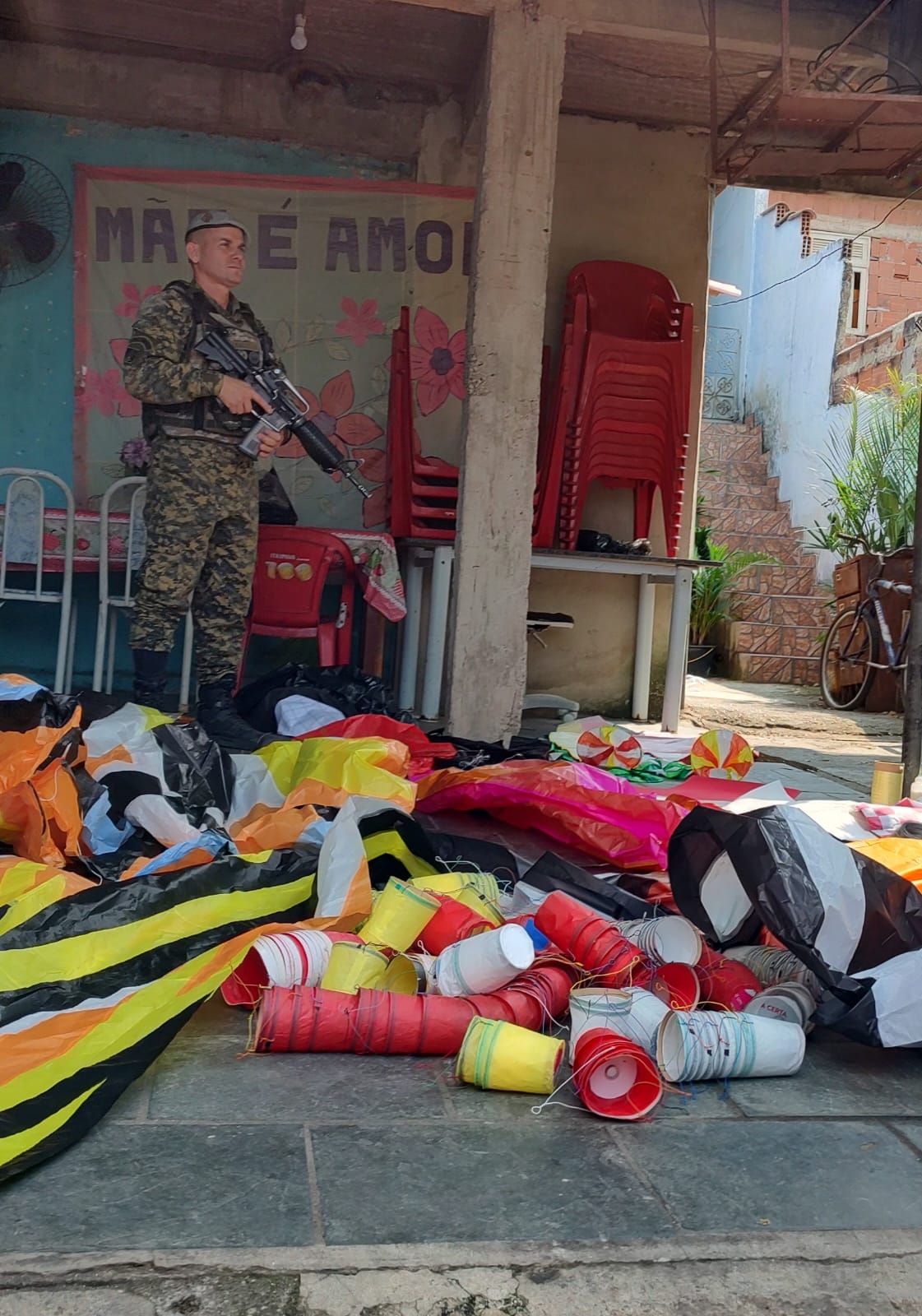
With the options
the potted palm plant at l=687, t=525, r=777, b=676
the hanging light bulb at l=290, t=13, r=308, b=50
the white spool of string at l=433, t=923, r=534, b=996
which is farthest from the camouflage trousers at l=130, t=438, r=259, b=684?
the potted palm plant at l=687, t=525, r=777, b=676

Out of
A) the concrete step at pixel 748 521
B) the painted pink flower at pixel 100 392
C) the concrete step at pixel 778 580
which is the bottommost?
the concrete step at pixel 778 580

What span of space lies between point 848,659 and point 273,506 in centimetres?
502

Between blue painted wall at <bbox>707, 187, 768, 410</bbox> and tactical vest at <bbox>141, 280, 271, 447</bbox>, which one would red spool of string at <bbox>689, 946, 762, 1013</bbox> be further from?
blue painted wall at <bbox>707, 187, 768, 410</bbox>

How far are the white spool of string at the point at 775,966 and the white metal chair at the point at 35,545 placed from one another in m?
3.86

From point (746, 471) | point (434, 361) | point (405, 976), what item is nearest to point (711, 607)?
point (746, 471)

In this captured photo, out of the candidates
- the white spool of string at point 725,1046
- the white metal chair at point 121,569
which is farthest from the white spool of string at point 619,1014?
the white metal chair at point 121,569

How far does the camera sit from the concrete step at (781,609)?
1114 centimetres

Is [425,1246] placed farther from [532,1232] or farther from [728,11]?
[728,11]

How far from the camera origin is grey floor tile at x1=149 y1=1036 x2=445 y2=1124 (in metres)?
1.62

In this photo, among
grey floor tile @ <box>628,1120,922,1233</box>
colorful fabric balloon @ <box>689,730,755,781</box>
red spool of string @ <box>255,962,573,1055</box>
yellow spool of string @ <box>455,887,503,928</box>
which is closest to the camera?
grey floor tile @ <box>628,1120,922,1233</box>

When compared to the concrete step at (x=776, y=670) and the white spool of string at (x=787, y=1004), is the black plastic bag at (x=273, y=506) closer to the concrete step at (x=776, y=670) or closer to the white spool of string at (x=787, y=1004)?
the white spool of string at (x=787, y=1004)

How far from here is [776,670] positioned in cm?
1074

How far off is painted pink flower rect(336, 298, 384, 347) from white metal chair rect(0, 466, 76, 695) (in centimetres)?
193

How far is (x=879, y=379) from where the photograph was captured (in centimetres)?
1250
